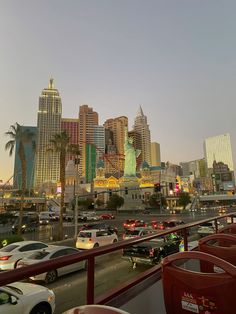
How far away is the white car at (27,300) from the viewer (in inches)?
223

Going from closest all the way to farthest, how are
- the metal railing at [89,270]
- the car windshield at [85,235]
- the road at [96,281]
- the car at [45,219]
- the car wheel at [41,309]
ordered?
the metal railing at [89,270], the road at [96,281], the car wheel at [41,309], the car windshield at [85,235], the car at [45,219]

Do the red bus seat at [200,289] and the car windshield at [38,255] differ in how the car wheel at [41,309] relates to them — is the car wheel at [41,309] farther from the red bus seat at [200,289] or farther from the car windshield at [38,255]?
the car windshield at [38,255]

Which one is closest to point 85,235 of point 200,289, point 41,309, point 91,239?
point 91,239

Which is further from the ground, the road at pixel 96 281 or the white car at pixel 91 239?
the road at pixel 96 281

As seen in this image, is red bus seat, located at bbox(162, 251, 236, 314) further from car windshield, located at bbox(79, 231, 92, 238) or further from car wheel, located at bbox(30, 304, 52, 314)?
car windshield, located at bbox(79, 231, 92, 238)

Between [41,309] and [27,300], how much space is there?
108 cm

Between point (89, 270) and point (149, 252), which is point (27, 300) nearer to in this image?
point (89, 270)

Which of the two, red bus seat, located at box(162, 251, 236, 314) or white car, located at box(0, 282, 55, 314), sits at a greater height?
red bus seat, located at box(162, 251, 236, 314)

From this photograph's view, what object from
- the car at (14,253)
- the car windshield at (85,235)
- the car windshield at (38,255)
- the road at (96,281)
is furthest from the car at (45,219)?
the road at (96,281)

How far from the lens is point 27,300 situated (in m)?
6.69

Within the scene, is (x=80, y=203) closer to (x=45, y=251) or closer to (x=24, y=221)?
(x=24, y=221)

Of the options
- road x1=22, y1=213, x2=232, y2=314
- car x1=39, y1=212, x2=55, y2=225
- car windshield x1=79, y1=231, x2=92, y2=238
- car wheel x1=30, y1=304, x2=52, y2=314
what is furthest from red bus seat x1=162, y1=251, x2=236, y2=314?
car x1=39, y1=212, x2=55, y2=225

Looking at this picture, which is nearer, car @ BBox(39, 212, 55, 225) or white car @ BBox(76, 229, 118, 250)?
white car @ BBox(76, 229, 118, 250)

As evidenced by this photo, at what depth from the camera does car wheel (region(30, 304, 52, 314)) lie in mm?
7217
